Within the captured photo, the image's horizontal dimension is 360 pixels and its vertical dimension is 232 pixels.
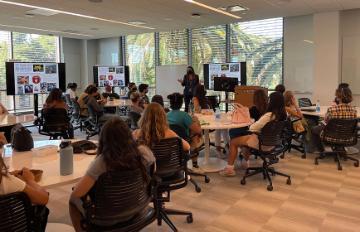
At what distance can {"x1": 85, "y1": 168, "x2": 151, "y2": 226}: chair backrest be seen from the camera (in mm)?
2072

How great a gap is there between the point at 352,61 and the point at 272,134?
4899 mm

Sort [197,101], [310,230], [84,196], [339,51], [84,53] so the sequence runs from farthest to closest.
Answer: [84,53], [339,51], [197,101], [310,230], [84,196]

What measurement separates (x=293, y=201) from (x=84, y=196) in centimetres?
269

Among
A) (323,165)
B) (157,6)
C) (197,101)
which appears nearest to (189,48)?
(157,6)

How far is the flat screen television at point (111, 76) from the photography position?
1155cm

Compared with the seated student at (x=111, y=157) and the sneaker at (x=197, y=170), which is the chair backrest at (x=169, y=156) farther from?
the sneaker at (x=197, y=170)

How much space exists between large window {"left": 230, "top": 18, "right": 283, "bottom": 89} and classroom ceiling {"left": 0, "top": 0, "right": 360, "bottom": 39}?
0.75m

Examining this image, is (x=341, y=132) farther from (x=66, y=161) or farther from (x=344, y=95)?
(x=66, y=161)

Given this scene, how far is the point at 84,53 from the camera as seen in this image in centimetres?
1319

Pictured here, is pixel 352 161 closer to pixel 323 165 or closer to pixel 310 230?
pixel 323 165

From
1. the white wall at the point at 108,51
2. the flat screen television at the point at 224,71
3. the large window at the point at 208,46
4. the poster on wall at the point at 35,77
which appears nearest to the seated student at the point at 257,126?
the flat screen television at the point at 224,71

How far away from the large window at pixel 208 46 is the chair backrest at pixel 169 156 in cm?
759

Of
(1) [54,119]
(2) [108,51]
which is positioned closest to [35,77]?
(1) [54,119]

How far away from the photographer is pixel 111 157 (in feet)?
6.87
